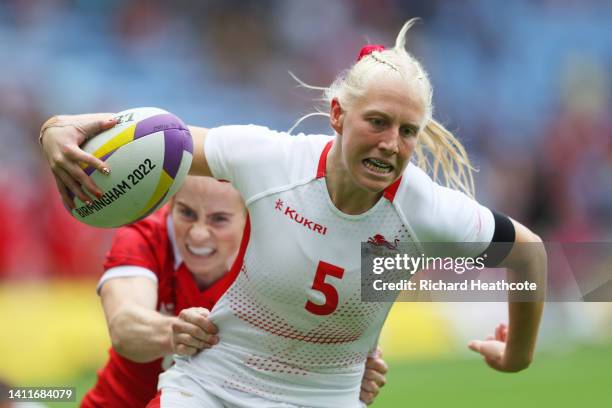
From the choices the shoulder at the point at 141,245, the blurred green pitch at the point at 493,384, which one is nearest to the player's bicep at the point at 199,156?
the shoulder at the point at 141,245

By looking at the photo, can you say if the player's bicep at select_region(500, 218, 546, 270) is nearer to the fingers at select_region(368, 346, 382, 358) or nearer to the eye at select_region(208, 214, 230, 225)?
the fingers at select_region(368, 346, 382, 358)

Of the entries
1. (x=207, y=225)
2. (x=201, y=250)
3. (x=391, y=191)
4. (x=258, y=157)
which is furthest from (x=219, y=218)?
(x=391, y=191)

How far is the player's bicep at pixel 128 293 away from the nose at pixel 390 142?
153 centimetres

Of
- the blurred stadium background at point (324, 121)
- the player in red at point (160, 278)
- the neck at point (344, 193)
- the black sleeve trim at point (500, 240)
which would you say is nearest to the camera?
the neck at point (344, 193)

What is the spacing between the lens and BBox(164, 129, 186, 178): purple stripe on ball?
4199 millimetres

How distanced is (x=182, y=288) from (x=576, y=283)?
9.25 metres

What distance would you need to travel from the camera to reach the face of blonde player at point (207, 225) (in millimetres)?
5043

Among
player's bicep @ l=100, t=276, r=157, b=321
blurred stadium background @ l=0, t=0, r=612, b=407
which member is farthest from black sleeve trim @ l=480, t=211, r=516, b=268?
blurred stadium background @ l=0, t=0, r=612, b=407

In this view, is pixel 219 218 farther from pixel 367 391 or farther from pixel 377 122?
pixel 377 122

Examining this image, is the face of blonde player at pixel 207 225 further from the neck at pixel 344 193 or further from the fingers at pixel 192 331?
the neck at pixel 344 193

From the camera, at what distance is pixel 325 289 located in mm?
4203

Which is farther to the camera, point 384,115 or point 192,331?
point 192,331

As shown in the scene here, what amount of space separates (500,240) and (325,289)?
0.72 m

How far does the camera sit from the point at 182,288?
5180 mm
